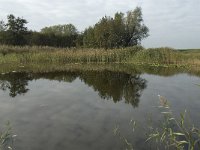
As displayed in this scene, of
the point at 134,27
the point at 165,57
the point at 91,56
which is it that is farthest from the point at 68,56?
the point at 134,27

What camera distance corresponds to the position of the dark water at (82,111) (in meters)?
6.45

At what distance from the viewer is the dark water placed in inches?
254

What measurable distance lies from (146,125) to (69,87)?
7.81 m

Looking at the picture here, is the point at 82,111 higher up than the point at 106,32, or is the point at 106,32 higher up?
the point at 106,32

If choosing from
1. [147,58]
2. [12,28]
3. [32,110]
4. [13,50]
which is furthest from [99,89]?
[12,28]

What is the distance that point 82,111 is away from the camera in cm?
935

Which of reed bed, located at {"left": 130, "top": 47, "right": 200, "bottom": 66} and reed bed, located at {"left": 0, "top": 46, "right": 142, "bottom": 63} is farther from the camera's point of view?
reed bed, located at {"left": 0, "top": 46, "right": 142, "bottom": 63}

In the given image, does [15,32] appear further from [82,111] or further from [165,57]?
[82,111]

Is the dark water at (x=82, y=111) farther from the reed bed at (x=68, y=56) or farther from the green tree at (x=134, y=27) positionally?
the green tree at (x=134, y=27)

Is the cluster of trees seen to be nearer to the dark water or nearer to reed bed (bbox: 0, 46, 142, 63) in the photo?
reed bed (bbox: 0, 46, 142, 63)

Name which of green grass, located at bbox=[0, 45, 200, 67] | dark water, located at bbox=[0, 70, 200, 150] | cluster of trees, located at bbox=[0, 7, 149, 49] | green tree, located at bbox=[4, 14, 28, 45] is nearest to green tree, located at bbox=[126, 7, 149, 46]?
cluster of trees, located at bbox=[0, 7, 149, 49]

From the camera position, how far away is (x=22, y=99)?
11523mm

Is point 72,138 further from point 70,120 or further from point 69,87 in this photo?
point 69,87

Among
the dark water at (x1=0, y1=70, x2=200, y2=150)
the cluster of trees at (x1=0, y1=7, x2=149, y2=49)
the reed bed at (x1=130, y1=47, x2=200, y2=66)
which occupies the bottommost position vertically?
the dark water at (x1=0, y1=70, x2=200, y2=150)
